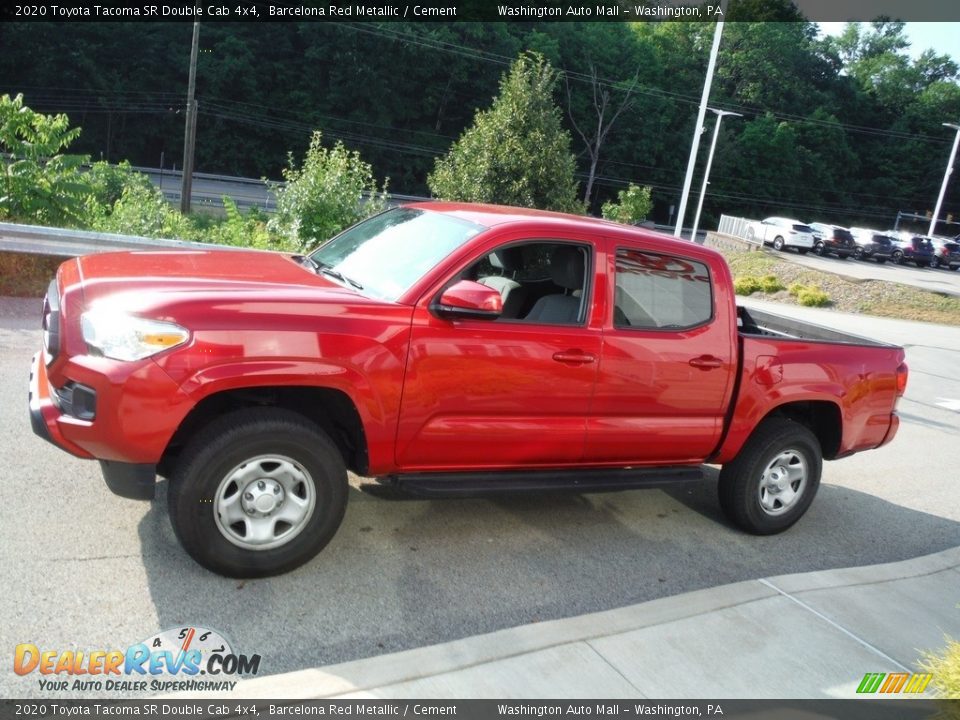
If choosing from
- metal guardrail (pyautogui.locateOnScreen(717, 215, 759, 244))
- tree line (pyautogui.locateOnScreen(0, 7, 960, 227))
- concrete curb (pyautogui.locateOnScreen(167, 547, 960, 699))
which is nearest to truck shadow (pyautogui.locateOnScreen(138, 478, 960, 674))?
concrete curb (pyautogui.locateOnScreen(167, 547, 960, 699))

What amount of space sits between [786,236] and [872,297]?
58.1 feet

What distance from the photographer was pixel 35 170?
35.1ft

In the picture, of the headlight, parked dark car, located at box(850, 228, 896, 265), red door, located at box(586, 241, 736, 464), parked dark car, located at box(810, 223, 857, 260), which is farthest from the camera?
parked dark car, located at box(850, 228, 896, 265)

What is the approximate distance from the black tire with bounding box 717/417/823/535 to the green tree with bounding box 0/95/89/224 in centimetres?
926

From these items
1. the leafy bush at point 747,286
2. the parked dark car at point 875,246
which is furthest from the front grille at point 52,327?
the parked dark car at point 875,246

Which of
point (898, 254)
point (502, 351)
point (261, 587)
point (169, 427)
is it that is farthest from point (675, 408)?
point (898, 254)

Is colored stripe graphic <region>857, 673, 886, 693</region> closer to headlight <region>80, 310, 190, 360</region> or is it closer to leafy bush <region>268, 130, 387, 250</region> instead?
headlight <region>80, 310, 190, 360</region>

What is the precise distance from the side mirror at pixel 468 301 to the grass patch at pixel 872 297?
2249 centimetres

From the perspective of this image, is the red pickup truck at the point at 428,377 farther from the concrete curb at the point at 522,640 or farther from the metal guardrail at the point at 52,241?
the metal guardrail at the point at 52,241

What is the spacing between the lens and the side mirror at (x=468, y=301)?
4.11 metres

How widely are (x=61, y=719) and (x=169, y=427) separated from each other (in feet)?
4.03

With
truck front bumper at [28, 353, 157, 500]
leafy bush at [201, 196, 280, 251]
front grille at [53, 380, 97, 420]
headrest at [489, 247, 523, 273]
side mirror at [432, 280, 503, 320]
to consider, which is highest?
headrest at [489, 247, 523, 273]

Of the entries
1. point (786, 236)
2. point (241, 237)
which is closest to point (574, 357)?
point (241, 237)

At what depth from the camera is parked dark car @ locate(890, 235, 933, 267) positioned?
47750 millimetres
